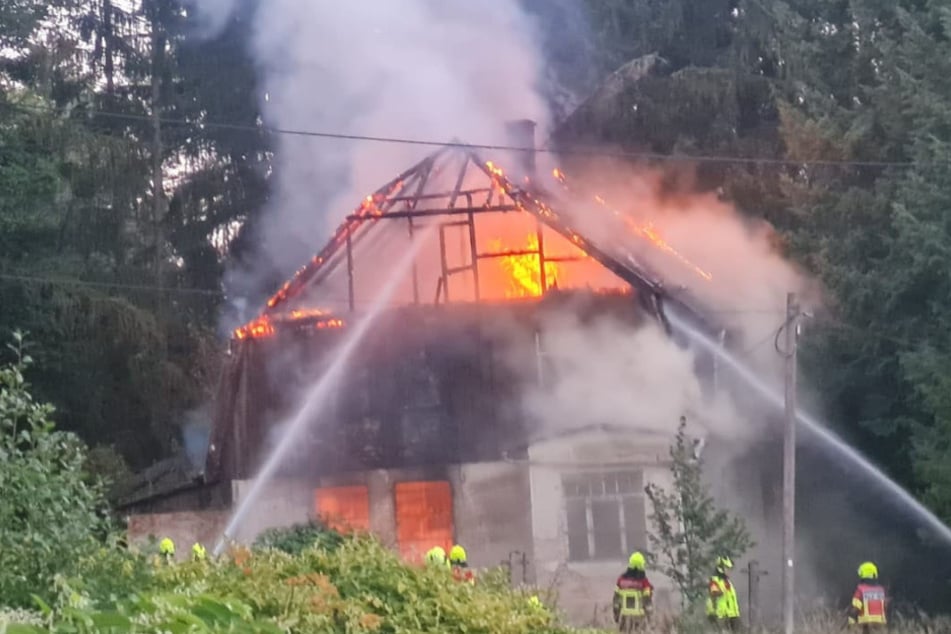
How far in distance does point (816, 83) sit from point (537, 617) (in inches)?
822

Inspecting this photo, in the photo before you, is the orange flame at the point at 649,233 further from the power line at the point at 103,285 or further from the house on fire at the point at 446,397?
the power line at the point at 103,285

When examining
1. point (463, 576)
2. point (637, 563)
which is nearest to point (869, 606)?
point (637, 563)

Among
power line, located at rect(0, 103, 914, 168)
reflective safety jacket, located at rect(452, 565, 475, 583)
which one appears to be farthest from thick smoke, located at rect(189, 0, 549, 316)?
reflective safety jacket, located at rect(452, 565, 475, 583)

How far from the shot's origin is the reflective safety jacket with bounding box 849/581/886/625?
52.0 ft

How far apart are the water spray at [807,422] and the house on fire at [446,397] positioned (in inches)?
9.6

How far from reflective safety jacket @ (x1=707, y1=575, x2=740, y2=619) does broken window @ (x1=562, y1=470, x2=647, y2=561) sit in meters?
4.40

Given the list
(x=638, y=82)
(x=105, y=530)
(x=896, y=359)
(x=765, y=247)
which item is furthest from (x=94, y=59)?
(x=105, y=530)

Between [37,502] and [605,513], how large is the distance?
1426 cm

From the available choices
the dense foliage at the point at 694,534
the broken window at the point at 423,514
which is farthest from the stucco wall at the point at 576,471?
the dense foliage at the point at 694,534

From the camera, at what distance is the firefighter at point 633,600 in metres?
15.4

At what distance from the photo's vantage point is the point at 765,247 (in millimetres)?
26125

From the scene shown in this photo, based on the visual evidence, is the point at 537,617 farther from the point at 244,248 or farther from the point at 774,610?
the point at 244,248

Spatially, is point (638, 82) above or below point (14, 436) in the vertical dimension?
above

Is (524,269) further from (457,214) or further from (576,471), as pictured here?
(576,471)
